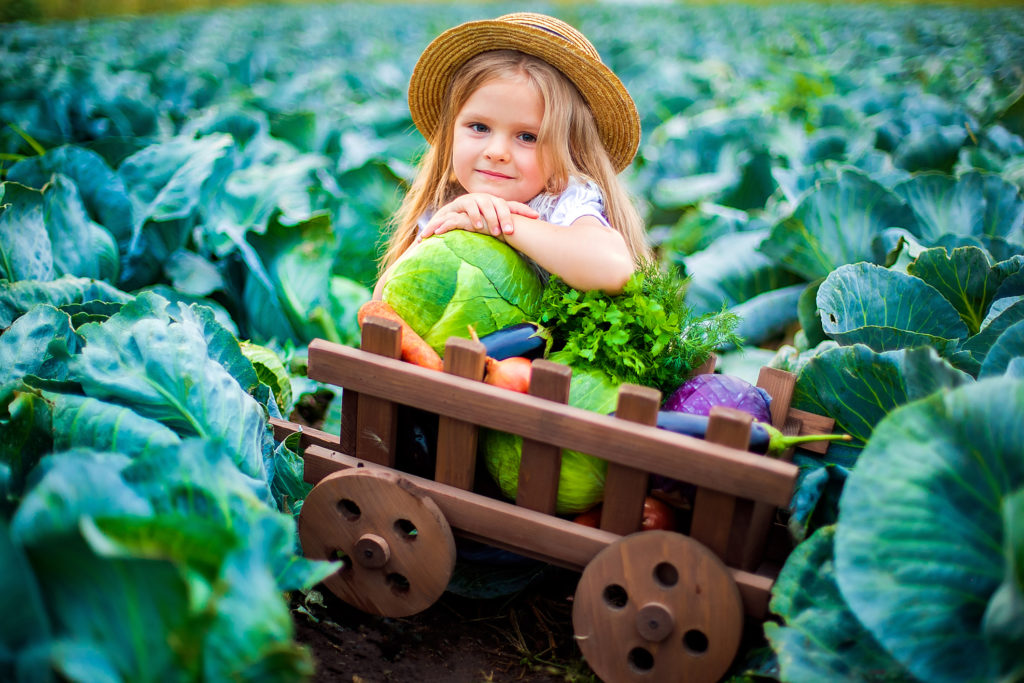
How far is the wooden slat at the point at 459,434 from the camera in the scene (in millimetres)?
1564

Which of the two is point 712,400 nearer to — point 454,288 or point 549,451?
point 549,451

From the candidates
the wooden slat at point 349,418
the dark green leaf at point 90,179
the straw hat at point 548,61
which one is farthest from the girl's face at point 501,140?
the dark green leaf at point 90,179

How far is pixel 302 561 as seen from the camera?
1305 mm

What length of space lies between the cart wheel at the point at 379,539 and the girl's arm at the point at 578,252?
63cm

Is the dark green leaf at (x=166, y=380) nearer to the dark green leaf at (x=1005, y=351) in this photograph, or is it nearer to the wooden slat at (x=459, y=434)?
the wooden slat at (x=459, y=434)

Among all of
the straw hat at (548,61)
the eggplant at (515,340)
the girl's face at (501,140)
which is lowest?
the eggplant at (515,340)

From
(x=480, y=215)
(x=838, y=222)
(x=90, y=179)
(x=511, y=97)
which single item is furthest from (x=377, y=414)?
(x=838, y=222)

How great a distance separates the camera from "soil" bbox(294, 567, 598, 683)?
1.65 metres

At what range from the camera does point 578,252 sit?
5.73 feet

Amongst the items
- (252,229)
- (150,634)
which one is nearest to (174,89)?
(252,229)

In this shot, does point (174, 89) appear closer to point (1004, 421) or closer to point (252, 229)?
point (252, 229)

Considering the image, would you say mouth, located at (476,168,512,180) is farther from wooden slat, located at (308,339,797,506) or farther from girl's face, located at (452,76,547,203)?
wooden slat, located at (308,339,797,506)

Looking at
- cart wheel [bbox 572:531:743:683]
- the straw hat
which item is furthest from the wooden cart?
the straw hat

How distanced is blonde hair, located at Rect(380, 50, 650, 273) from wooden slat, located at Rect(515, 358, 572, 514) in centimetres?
69
